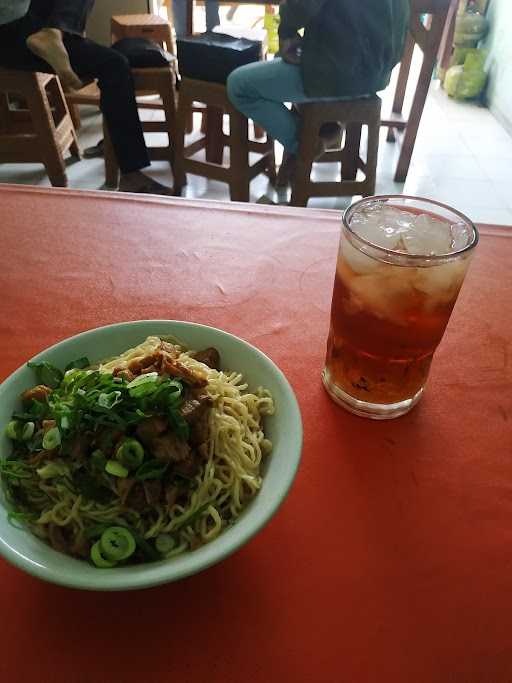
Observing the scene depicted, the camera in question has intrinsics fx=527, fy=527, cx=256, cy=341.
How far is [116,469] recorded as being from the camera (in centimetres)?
58

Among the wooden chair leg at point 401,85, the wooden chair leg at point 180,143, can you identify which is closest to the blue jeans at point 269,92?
the wooden chair leg at point 180,143

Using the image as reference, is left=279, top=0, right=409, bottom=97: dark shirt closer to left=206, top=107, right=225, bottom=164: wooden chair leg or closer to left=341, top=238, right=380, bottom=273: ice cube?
Result: left=206, top=107, right=225, bottom=164: wooden chair leg

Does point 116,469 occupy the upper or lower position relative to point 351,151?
upper

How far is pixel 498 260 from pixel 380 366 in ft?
1.85

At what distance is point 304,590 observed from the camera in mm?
610

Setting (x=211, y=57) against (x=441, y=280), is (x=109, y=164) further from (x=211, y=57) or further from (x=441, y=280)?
(x=441, y=280)

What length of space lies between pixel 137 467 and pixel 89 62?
277 centimetres

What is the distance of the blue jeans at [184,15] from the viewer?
11.1 feet

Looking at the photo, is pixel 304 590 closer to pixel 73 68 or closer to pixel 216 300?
pixel 216 300

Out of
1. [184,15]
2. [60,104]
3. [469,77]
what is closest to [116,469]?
[60,104]

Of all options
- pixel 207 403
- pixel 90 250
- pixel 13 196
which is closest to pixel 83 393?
pixel 207 403

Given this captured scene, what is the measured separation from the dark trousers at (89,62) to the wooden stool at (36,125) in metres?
0.09

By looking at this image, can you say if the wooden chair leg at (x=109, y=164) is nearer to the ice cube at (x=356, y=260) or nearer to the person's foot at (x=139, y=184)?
the person's foot at (x=139, y=184)

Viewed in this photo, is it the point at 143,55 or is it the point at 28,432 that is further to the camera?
the point at 143,55
